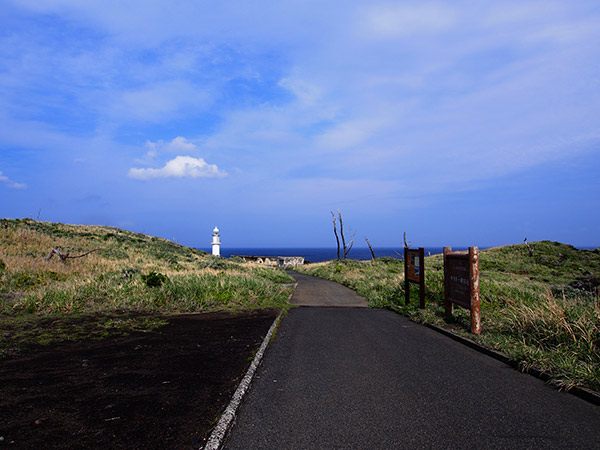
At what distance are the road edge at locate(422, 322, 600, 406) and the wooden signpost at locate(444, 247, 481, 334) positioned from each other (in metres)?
0.57

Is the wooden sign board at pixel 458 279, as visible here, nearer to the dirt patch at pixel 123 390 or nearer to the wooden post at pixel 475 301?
the wooden post at pixel 475 301

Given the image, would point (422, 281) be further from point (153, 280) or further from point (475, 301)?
point (153, 280)

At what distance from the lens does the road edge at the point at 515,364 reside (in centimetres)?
467

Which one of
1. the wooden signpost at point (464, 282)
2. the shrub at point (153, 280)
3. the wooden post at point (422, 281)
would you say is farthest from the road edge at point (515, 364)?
the shrub at point (153, 280)

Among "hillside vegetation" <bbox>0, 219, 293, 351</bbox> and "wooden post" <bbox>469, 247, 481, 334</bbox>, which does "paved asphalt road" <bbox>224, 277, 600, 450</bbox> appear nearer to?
"wooden post" <bbox>469, 247, 481, 334</bbox>

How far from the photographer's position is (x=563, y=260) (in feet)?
97.2

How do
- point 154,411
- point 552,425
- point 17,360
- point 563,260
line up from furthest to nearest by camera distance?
point 563,260 < point 17,360 < point 154,411 < point 552,425

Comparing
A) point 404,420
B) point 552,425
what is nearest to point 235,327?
point 404,420

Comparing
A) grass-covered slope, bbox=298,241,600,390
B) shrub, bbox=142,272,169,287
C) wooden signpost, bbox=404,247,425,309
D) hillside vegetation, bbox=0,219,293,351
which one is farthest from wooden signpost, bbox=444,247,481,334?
shrub, bbox=142,272,169,287

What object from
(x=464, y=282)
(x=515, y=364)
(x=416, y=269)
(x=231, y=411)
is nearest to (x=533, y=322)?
(x=515, y=364)

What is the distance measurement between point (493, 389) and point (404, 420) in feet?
5.75

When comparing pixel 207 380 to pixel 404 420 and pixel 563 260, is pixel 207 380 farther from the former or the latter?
pixel 563 260

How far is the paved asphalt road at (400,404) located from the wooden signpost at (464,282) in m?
1.10

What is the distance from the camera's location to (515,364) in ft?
19.9
